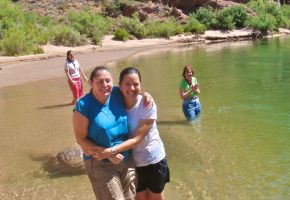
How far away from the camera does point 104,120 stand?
13.7 ft

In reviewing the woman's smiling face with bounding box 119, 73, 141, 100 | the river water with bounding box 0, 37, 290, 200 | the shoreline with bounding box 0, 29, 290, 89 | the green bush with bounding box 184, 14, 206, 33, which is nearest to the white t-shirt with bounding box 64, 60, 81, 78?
the river water with bounding box 0, 37, 290, 200

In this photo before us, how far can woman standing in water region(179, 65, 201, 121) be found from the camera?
991cm

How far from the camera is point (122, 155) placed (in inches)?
170

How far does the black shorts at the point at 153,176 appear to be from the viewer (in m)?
4.53

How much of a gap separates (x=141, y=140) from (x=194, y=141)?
16.1 ft

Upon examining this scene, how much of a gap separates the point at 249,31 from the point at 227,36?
4651mm

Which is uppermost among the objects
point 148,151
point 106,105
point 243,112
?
point 106,105

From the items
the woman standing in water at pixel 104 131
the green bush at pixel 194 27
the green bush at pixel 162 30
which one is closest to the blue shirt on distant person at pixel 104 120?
the woman standing in water at pixel 104 131

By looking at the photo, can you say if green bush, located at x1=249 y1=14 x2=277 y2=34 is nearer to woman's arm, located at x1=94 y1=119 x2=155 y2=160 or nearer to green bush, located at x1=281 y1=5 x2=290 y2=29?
green bush, located at x1=281 y1=5 x2=290 y2=29

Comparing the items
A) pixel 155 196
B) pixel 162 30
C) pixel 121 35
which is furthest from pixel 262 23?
pixel 155 196

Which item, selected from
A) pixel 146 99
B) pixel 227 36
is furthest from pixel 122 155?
pixel 227 36

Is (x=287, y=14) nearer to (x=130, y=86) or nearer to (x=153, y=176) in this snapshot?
(x=153, y=176)

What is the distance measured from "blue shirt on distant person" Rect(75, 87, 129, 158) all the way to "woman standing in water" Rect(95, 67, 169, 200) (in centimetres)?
8

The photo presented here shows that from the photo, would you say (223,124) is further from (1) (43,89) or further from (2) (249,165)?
(1) (43,89)
